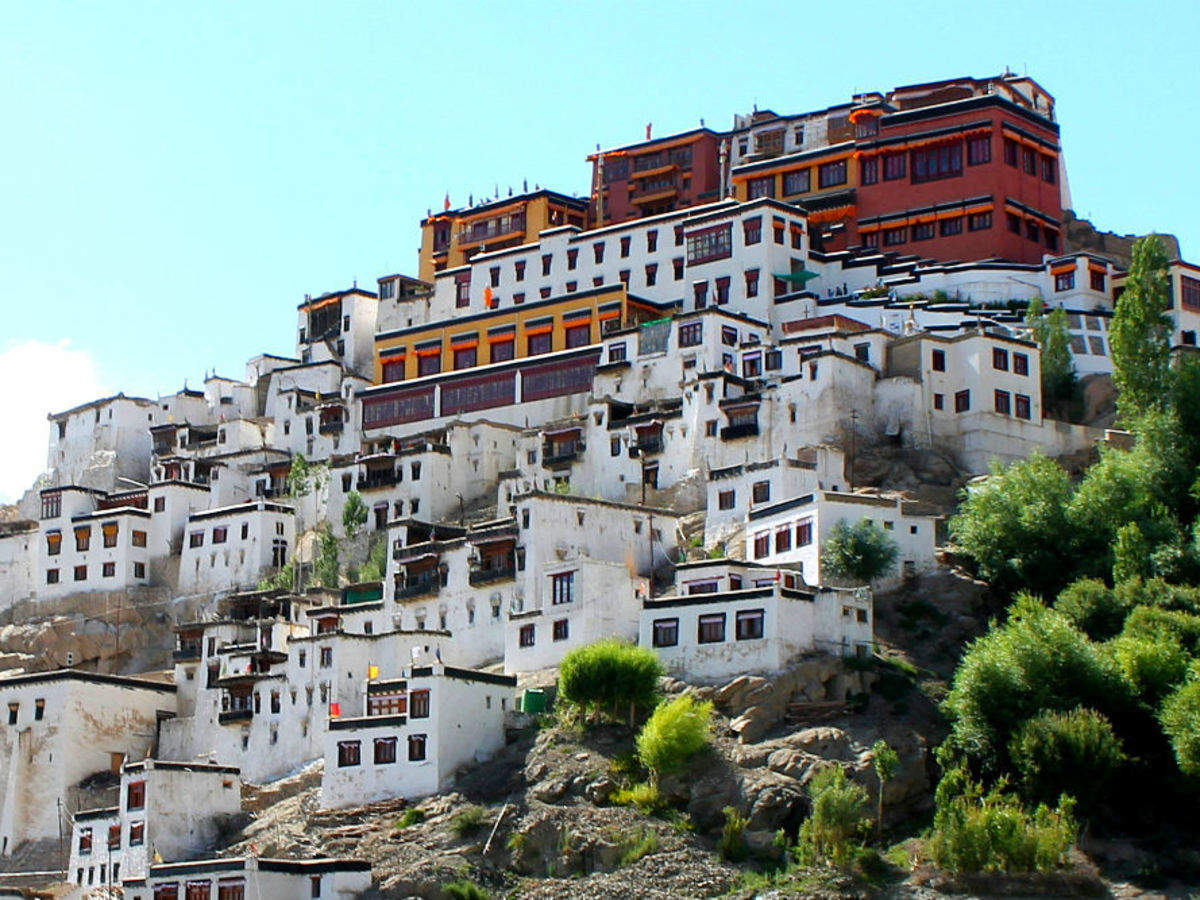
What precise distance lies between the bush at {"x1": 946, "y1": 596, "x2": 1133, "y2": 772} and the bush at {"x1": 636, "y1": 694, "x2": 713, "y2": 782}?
21.9ft

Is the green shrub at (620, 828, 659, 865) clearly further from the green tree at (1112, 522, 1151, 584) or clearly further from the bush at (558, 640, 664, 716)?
the green tree at (1112, 522, 1151, 584)

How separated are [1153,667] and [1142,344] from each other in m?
17.4

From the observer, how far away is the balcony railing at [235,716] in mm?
69500

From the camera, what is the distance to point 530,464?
83.6 metres

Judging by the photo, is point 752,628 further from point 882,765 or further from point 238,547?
point 238,547

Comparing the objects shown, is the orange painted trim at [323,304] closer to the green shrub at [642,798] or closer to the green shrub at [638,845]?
the green shrub at [642,798]

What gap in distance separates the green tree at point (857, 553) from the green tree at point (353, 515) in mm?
23178

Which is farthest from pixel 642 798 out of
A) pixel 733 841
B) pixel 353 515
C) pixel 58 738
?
pixel 353 515

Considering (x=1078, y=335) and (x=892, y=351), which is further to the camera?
(x=1078, y=335)

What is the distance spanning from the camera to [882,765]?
54938 millimetres

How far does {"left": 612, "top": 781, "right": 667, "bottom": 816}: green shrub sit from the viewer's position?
56750 millimetres

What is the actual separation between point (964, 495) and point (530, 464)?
747 inches

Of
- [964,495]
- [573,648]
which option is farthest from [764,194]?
[573,648]

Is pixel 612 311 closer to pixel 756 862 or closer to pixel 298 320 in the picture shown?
A: pixel 298 320
